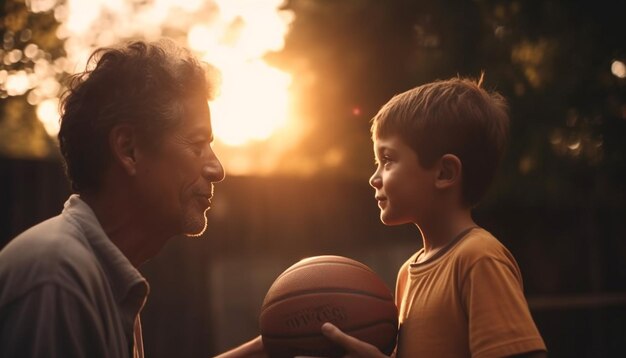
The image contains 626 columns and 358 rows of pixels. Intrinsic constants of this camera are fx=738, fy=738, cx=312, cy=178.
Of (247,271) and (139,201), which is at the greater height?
(139,201)

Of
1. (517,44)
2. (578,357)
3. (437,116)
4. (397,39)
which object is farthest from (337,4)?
(437,116)

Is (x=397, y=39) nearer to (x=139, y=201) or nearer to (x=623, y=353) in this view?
(x=623, y=353)

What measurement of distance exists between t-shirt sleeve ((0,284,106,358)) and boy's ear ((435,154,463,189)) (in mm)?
1525

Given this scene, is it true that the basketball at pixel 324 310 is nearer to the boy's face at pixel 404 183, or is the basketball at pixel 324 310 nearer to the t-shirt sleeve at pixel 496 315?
the boy's face at pixel 404 183

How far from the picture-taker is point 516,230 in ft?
37.1

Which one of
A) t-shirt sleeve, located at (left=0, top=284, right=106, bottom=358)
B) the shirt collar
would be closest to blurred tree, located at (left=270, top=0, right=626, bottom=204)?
the shirt collar

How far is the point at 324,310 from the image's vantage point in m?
2.97

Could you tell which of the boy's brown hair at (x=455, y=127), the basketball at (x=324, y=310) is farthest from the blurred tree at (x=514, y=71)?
the basketball at (x=324, y=310)

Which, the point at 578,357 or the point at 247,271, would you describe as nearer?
the point at 247,271

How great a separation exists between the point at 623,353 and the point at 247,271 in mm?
6530

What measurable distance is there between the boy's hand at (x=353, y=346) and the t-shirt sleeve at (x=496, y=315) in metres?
0.38

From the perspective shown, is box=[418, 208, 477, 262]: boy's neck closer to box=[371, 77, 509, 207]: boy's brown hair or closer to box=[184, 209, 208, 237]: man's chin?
box=[371, 77, 509, 207]: boy's brown hair

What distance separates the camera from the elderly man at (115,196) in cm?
218

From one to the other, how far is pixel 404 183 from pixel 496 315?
69 cm
